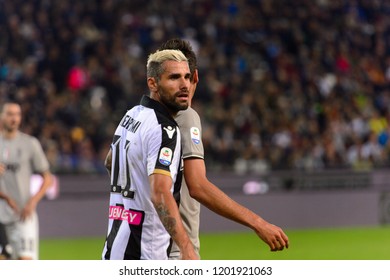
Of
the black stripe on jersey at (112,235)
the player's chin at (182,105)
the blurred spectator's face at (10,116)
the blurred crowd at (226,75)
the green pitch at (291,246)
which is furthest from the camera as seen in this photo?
the blurred crowd at (226,75)

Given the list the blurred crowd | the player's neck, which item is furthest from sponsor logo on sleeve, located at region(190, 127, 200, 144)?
the blurred crowd

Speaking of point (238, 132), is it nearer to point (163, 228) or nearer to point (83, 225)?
point (83, 225)

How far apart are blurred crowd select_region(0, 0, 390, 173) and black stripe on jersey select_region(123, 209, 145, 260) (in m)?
11.9

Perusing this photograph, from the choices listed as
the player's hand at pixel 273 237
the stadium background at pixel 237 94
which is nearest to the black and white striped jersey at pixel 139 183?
the player's hand at pixel 273 237

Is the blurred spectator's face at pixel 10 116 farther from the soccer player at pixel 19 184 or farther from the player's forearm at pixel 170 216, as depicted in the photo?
the player's forearm at pixel 170 216

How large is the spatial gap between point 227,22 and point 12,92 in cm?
676

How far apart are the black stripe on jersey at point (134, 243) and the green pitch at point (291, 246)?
8654 millimetres

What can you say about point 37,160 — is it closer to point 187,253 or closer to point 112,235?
point 112,235

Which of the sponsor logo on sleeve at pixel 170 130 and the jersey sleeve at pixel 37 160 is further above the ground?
the jersey sleeve at pixel 37 160

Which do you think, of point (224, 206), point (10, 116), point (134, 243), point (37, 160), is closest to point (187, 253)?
point (224, 206)

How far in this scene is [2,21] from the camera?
68.3 ft

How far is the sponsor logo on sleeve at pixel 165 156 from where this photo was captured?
5.39 meters

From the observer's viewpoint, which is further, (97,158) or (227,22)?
(227,22)

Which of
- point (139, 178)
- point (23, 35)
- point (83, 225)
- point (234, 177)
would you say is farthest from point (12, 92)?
point (139, 178)
